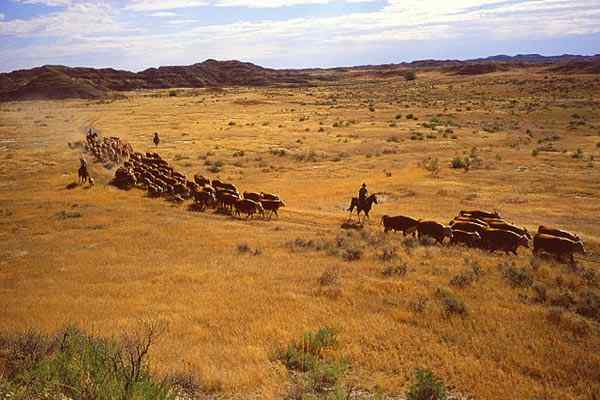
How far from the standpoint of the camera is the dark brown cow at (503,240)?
13375 mm

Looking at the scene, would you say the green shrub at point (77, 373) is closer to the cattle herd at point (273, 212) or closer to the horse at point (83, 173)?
the cattle herd at point (273, 212)

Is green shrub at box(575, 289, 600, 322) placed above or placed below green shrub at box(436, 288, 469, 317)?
below

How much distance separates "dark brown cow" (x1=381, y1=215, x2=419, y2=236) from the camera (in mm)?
15523

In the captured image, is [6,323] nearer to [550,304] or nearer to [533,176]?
[550,304]

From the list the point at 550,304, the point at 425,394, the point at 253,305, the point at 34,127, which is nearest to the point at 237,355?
the point at 253,305

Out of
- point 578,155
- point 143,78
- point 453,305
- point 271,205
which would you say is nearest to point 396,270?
point 453,305

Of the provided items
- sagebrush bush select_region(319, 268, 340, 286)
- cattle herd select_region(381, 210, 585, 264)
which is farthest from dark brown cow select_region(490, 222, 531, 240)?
sagebrush bush select_region(319, 268, 340, 286)

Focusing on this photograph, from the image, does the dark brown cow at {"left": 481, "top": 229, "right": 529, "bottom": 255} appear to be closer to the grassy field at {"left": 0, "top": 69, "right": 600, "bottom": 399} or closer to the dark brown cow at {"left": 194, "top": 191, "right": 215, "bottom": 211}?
the grassy field at {"left": 0, "top": 69, "right": 600, "bottom": 399}

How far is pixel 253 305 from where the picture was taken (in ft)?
31.9

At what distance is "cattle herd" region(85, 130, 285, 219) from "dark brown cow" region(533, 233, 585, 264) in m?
9.27

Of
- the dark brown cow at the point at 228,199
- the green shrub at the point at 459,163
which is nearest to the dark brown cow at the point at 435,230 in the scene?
the dark brown cow at the point at 228,199

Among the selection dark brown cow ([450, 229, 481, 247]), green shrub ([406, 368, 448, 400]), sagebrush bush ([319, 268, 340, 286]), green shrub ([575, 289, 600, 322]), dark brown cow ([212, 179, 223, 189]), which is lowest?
dark brown cow ([450, 229, 481, 247])

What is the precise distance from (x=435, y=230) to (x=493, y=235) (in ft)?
5.64

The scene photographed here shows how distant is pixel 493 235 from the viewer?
13.6 m
